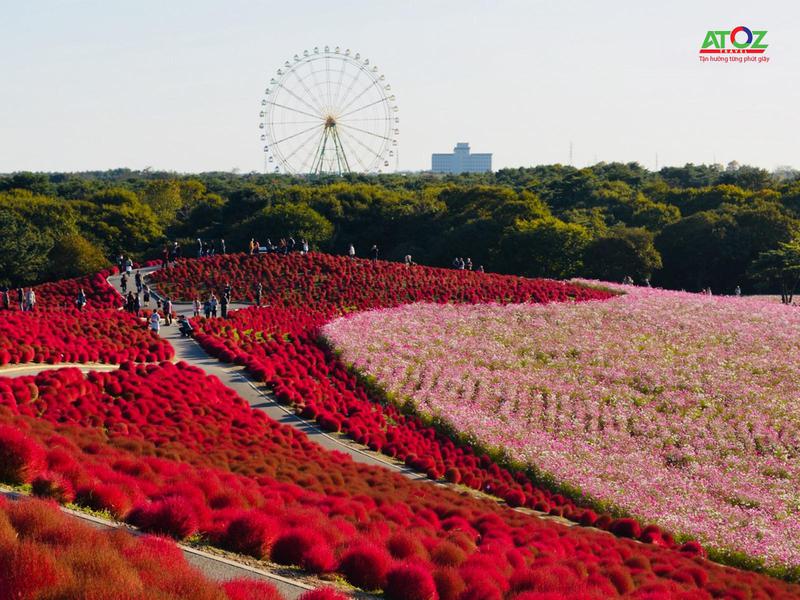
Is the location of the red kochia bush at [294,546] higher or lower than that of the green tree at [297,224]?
lower

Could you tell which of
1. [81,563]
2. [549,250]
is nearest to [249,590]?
[81,563]

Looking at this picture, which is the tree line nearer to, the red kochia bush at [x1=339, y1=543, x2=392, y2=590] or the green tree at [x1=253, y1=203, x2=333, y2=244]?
the green tree at [x1=253, y1=203, x2=333, y2=244]

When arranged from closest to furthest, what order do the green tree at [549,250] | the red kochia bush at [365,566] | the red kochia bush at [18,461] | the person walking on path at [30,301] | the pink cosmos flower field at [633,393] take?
the red kochia bush at [365,566], the red kochia bush at [18,461], the pink cosmos flower field at [633,393], the person walking on path at [30,301], the green tree at [549,250]

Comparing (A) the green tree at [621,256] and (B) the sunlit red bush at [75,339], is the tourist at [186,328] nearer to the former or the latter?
(B) the sunlit red bush at [75,339]

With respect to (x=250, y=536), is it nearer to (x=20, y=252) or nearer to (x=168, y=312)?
(x=168, y=312)

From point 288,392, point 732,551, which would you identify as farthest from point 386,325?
point 732,551

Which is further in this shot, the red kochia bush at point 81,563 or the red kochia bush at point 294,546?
the red kochia bush at point 294,546

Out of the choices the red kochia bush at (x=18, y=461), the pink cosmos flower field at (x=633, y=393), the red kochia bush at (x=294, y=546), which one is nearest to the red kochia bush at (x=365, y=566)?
the red kochia bush at (x=294, y=546)

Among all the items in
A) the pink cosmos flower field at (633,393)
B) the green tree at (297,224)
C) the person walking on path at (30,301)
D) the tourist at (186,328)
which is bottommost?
the pink cosmos flower field at (633,393)
